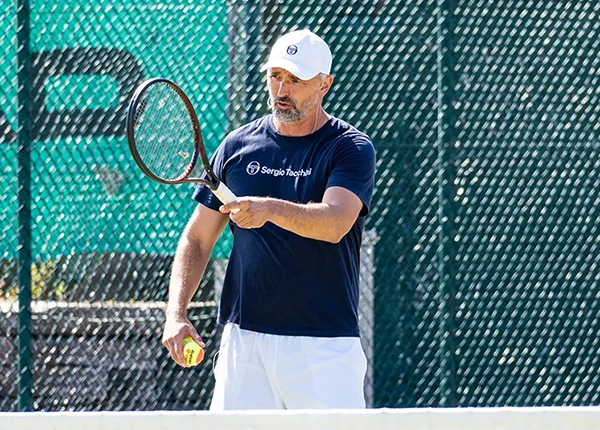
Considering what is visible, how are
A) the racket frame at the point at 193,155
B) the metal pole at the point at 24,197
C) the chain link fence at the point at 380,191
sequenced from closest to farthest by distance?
the racket frame at the point at 193,155 < the metal pole at the point at 24,197 < the chain link fence at the point at 380,191

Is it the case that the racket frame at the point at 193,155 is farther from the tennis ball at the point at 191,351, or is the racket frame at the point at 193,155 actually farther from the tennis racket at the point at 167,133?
the tennis ball at the point at 191,351

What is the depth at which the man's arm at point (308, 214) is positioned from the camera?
115 inches

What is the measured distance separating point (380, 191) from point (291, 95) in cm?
204

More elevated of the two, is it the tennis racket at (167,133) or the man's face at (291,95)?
the man's face at (291,95)

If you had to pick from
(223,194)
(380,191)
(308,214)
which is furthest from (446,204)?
(223,194)

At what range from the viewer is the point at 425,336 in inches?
206

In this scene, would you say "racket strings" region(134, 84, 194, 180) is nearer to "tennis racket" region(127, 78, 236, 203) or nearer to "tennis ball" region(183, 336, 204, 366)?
"tennis racket" region(127, 78, 236, 203)

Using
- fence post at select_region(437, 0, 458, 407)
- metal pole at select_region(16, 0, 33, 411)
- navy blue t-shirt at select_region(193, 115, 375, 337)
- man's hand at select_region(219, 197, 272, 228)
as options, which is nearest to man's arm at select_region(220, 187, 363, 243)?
man's hand at select_region(219, 197, 272, 228)

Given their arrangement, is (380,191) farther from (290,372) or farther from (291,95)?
(290,372)

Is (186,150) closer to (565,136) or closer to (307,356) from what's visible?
(307,356)

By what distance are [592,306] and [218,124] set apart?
209 centimetres

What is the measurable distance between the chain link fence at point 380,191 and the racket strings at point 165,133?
165 cm

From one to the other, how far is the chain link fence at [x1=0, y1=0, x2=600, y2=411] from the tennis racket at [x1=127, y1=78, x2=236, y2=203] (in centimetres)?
166

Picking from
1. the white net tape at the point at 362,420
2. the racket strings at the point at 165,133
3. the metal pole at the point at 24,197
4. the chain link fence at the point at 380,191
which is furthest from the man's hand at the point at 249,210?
the metal pole at the point at 24,197
